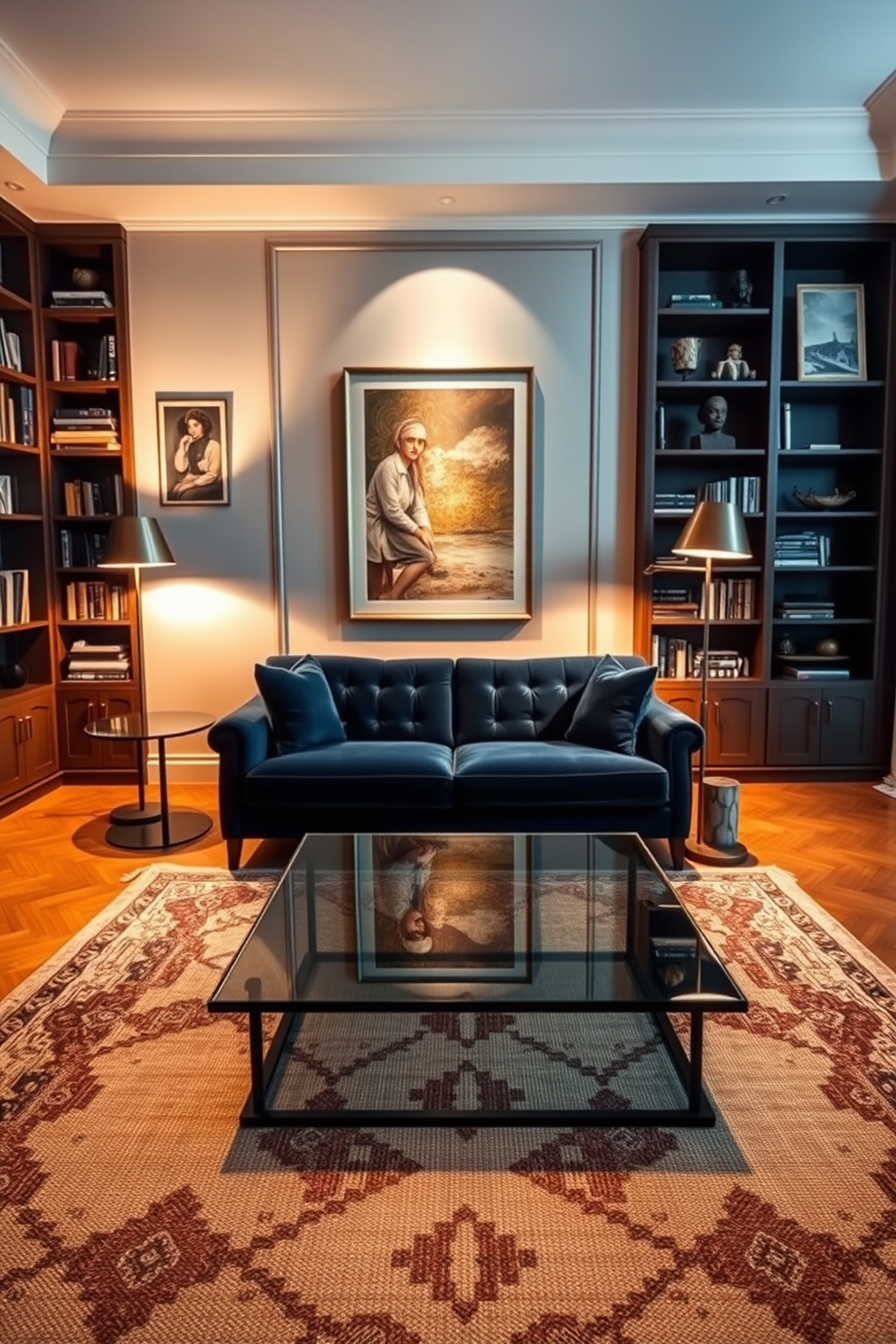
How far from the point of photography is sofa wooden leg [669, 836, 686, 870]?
10.9ft

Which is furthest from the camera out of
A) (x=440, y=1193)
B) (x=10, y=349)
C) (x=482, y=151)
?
(x=10, y=349)

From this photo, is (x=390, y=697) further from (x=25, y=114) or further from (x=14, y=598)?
(x=25, y=114)

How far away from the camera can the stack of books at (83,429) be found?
177 inches

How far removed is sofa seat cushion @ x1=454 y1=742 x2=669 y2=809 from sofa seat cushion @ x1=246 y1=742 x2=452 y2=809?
116mm

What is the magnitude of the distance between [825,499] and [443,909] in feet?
11.6

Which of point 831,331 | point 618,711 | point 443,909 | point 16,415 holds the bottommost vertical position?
point 443,909

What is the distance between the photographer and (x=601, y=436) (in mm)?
4590

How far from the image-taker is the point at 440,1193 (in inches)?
63.9

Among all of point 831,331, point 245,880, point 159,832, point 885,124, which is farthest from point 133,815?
point 885,124

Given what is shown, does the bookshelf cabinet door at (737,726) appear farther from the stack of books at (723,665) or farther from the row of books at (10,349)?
the row of books at (10,349)

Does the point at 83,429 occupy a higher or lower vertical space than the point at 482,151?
lower

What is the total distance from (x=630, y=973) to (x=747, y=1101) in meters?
0.43

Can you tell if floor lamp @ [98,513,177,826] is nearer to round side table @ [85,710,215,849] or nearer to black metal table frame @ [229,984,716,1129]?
round side table @ [85,710,215,849]

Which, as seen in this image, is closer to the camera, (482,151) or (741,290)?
(482,151)
